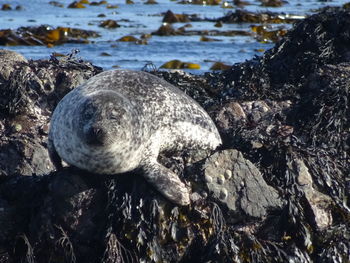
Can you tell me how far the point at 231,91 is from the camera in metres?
8.24

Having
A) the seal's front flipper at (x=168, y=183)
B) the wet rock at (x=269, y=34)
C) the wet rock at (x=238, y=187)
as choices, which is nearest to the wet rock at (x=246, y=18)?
the wet rock at (x=269, y=34)

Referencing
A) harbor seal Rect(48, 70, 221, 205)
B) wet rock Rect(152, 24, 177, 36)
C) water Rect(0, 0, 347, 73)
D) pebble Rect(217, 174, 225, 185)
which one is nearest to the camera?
harbor seal Rect(48, 70, 221, 205)

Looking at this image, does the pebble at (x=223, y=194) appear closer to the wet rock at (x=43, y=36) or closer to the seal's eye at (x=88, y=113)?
the seal's eye at (x=88, y=113)

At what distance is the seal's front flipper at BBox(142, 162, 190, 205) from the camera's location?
5.33 meters

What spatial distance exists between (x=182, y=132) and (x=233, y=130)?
563mm

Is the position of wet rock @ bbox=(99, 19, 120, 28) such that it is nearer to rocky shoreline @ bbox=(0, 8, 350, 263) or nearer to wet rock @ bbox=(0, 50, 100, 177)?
wet rock @ bbox=(0, 50, 100, 177)

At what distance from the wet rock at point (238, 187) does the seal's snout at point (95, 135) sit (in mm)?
786

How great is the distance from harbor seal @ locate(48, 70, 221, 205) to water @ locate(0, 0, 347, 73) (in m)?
6.21

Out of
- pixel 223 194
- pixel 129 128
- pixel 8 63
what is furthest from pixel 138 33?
pixel 223 194

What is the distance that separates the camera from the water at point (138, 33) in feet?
46.7

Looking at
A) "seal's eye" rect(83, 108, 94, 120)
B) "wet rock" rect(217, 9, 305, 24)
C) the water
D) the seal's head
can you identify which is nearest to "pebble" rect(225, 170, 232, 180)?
the seal's head

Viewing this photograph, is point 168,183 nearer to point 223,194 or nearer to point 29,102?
point 223,194

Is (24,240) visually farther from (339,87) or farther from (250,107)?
(339,87)

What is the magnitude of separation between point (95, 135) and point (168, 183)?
1.93 feet
